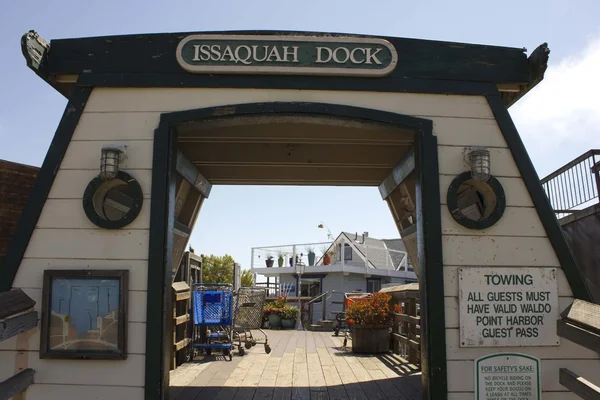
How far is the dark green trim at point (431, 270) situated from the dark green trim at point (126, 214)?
2140 mm

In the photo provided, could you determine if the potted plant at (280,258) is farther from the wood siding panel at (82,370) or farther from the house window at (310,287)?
the wood siding panel at (82,370)

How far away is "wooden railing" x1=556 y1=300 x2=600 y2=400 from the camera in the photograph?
2904 mm

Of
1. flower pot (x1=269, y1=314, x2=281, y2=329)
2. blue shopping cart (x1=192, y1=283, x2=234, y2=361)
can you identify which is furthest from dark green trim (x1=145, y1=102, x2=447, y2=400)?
flower pot (x1=269, y1=314, x2=281, y2=329)

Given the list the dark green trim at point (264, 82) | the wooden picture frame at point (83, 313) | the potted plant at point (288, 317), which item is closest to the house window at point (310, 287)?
the potted plant at point (288, 317)

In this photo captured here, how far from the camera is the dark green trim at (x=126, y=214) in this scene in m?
3.72

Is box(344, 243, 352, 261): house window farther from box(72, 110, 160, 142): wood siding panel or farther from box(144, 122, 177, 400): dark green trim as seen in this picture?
box(72, 110, 160, 142): wood siding panel

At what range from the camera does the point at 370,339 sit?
7.22m

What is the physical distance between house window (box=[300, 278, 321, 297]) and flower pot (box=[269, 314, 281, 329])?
853 cm

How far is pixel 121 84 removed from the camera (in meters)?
3.95

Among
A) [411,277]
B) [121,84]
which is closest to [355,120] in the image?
[121,84]

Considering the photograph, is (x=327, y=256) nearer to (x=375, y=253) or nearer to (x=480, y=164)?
(x=375, y=253)

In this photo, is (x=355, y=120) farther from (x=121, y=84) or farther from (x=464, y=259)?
(x=121, y=84)

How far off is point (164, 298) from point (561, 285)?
116 inches

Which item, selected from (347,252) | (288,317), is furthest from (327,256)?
(288,317)
